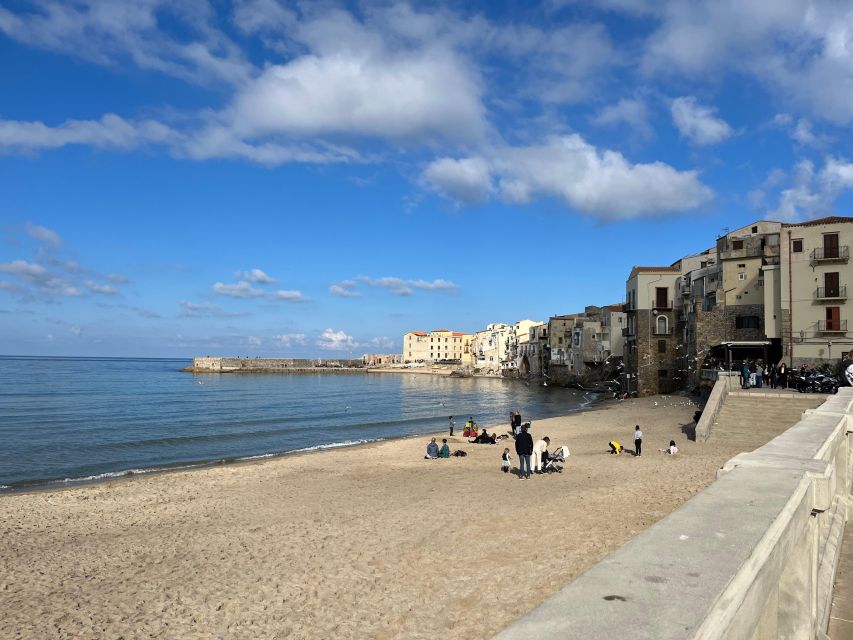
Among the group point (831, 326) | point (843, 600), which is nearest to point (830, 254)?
point (831, 326)

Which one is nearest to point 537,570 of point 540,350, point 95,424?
point 95,424

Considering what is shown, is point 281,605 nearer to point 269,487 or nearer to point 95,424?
point 269,487

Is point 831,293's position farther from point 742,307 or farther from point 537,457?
point 537,457

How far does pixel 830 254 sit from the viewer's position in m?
35.8

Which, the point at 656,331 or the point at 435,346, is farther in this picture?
the point at 435,346

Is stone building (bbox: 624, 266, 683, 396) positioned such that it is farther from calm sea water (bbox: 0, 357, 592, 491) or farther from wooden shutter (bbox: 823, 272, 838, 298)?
wooden shutter (bbox: 823, 272, 838, 298)

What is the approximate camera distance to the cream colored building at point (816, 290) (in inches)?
1403

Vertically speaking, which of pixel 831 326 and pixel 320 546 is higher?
pixel 831 326

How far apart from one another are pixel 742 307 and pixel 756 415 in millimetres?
22002

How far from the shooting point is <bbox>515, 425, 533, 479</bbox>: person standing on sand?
736 inches

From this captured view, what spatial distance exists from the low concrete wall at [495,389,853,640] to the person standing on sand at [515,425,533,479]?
46.0ft

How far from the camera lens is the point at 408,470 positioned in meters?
22.5

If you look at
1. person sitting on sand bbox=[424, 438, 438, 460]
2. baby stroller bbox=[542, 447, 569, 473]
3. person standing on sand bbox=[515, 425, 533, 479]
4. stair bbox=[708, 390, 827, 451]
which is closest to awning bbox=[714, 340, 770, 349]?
stair bbox=[708, 390, 827, 451]

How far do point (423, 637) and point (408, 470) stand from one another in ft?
46.2
